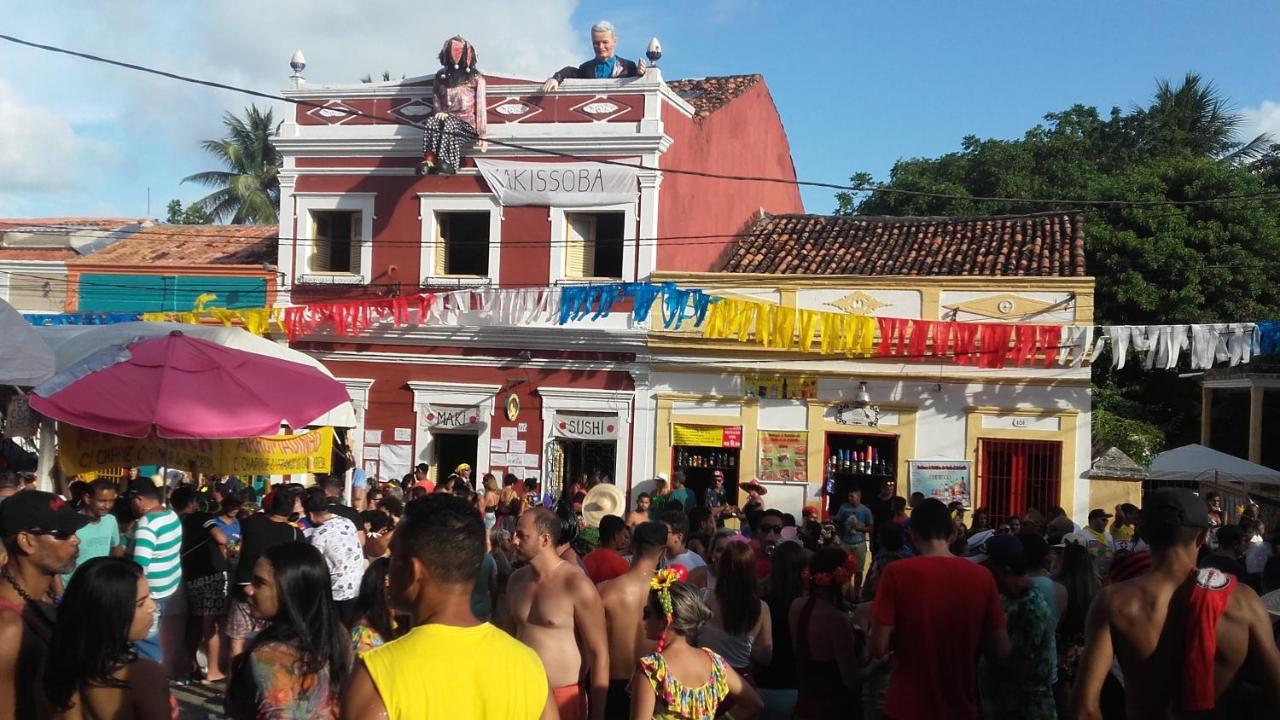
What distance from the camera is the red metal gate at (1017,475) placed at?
18.2 metres

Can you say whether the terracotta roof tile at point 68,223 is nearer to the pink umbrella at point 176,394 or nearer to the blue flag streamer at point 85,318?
the blue flag streamer at point 85,318

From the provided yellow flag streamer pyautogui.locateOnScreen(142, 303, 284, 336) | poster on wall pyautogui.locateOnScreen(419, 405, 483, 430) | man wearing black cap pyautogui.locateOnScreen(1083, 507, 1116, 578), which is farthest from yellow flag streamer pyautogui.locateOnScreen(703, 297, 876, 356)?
yellow flag streamer pyautogui.locateOnScreen(142, 303, 284, 336)

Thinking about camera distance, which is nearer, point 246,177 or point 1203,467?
point 1203,467

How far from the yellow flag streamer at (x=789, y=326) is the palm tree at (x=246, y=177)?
93.1 ft

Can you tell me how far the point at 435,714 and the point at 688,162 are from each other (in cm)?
1851

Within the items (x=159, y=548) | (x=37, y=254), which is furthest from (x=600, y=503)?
(x=37, y=254)

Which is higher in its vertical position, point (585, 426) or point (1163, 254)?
point (1163, 254)

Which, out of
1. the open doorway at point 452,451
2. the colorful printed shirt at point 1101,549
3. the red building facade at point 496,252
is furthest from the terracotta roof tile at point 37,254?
the colorful printed shirt at point 1101,549

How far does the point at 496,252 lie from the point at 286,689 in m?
16.7

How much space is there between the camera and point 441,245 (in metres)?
20.9

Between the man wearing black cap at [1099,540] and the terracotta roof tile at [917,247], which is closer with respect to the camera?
the man wearing black cap at [1099,540]

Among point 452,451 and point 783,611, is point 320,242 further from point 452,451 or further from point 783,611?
point 783,611

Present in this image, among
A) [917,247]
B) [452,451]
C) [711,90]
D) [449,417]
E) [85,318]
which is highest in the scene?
[711,90]

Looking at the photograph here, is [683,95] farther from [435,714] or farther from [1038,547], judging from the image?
[435,714]
